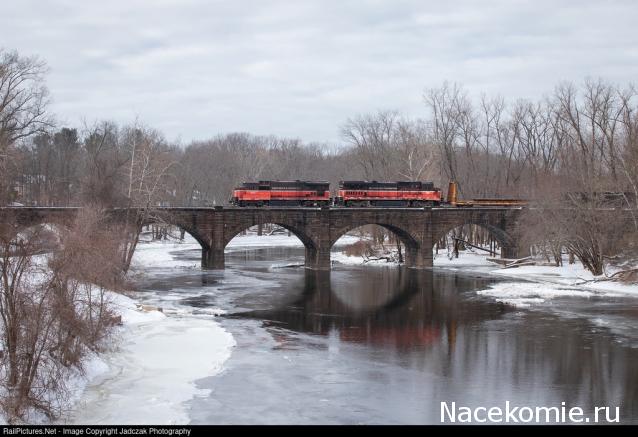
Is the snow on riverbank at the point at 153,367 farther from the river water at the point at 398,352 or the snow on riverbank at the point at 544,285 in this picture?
the snow on riverbank at the point at 544,285

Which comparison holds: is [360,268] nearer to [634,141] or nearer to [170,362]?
[634,141]

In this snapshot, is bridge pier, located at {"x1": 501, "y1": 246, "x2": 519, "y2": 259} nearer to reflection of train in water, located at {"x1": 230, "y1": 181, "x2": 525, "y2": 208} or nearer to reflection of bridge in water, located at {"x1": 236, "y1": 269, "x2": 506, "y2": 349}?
reflection of train in water, located at {"x1": 230, "y1": 181, "x2": 525, "y2": 208}

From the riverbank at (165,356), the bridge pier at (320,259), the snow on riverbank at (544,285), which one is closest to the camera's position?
the riverbank at (165,356)

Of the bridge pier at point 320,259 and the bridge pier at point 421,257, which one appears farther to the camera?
the bridge pier at point 421,257

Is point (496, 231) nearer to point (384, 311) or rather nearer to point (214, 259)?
point (214, 259)

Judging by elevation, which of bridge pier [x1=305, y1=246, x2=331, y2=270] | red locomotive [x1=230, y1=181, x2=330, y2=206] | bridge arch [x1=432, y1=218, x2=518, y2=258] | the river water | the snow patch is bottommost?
the river water

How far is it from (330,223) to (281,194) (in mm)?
5243

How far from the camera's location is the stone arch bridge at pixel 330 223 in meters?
58.4

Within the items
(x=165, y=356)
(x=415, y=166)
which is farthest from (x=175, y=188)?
(x=165, y=356)

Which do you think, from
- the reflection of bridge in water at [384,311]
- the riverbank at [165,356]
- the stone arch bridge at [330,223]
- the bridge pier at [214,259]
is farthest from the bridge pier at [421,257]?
the bridge pier at [214,259]

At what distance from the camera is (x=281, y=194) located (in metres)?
62.9

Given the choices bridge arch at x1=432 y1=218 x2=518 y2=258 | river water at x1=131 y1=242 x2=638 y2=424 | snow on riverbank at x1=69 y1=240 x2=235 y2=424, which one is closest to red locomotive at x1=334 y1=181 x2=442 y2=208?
bridge arch at x1=432 y1=218 x2=518 y2=258

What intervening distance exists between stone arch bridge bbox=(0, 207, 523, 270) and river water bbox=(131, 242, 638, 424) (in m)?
9.10

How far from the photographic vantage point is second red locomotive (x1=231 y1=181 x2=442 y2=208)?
62531 mm
